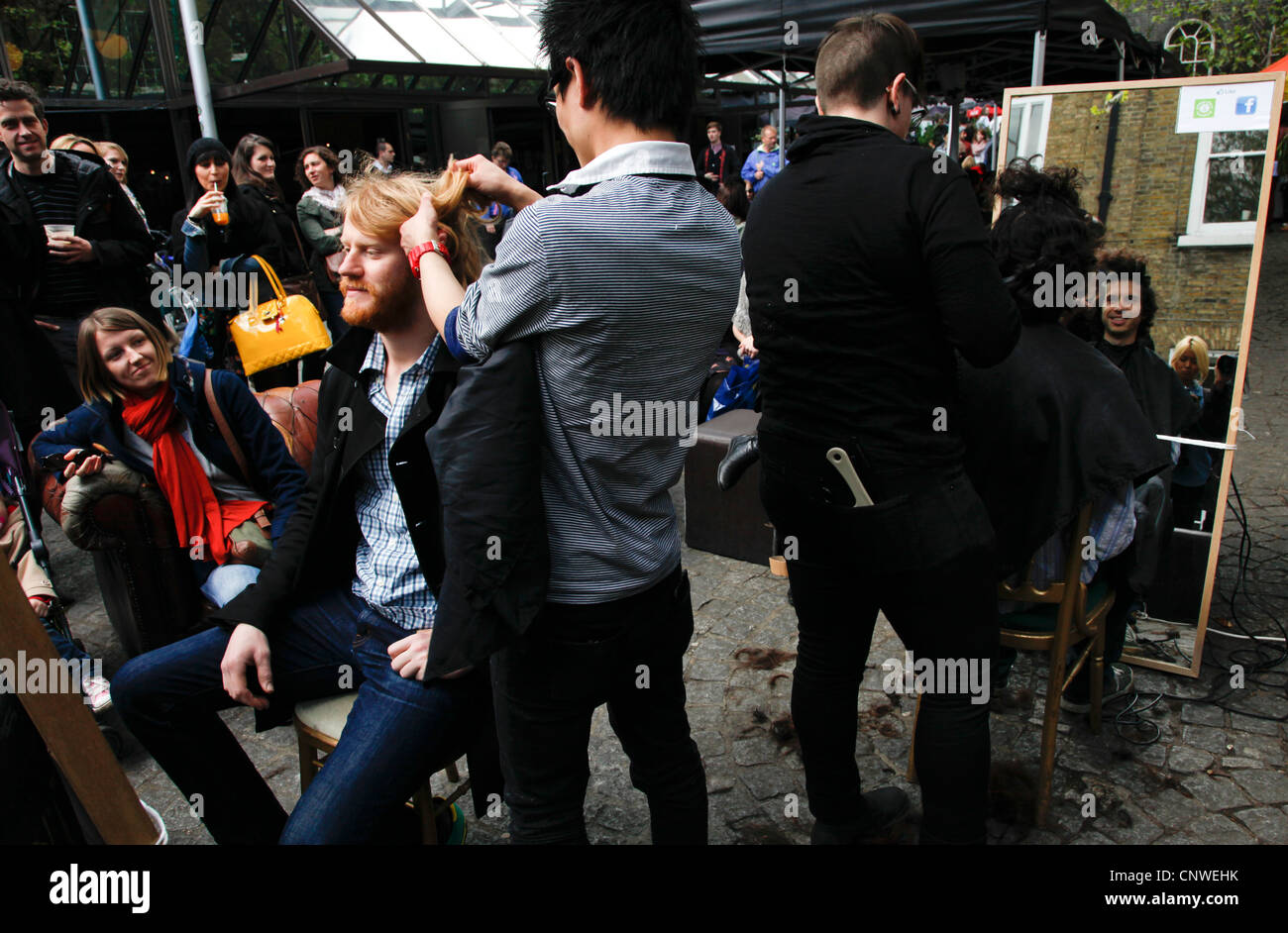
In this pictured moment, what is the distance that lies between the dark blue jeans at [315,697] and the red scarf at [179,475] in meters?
1.02

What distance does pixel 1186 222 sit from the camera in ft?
9.96

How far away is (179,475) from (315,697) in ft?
4.23

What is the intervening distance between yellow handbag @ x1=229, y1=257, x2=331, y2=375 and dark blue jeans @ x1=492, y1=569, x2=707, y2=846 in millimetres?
3670

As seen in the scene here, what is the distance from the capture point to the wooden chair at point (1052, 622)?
2.37 metres

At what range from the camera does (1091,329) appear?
2441 millimetres

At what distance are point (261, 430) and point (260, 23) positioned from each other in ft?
30.5

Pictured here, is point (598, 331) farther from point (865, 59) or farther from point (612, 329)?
point (865, 59)

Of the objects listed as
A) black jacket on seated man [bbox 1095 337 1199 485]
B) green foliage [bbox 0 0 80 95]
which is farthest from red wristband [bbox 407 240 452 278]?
green foliage [bbox 0 0 80 95]

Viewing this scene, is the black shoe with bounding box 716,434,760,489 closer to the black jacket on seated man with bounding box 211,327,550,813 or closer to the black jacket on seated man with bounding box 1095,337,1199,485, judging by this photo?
the black jacket on seated man with bounding box 211,327,550,813

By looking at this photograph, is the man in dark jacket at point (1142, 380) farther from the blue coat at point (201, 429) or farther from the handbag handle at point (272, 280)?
the handbag handle at point (272, 280)

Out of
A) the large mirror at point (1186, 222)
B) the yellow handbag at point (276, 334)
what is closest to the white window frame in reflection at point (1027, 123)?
the large mirror at point (1186, 222)

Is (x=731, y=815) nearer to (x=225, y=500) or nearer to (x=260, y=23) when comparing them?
(x=225, y=500)

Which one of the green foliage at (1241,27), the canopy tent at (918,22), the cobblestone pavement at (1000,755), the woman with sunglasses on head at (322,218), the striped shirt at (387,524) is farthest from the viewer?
the green foliage at (1241,27)
